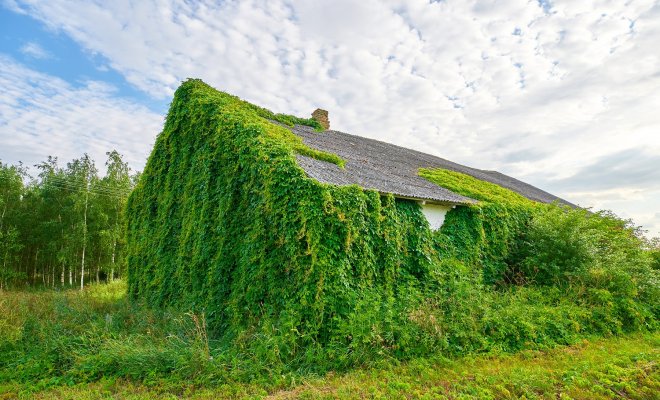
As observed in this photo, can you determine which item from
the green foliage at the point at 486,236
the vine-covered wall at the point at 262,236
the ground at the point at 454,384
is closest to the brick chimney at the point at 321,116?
the vine-covered wall at the point at 262,236

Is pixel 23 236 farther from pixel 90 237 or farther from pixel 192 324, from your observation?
pixel 192 324

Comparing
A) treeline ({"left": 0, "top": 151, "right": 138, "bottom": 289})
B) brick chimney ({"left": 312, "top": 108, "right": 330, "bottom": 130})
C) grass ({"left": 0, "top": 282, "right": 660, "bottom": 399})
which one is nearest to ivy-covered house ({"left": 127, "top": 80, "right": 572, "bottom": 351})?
grass ({"left": 0, "top": 282, "right": 660, "bottom": 399})

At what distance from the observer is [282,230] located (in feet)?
24.3

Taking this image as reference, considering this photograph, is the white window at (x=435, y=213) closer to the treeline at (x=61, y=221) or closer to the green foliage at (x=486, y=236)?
the green foliage at (x=486, y=236)

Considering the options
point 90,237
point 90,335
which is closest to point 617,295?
point 90,335

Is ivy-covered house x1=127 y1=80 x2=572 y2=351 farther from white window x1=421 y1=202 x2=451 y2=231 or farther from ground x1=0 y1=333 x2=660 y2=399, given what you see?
ground x1=0 y1=333 x2=660 y2=399

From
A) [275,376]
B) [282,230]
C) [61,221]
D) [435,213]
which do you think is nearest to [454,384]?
[275,376]

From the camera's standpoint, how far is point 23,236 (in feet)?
87.7

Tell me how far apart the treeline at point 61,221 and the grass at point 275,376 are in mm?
21322

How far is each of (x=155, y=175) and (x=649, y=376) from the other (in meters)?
15.0

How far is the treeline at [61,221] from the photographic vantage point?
25.5 metres

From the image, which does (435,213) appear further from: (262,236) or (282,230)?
(262,236)

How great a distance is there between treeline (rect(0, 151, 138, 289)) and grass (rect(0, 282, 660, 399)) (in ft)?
70.0

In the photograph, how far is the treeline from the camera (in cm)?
2545
